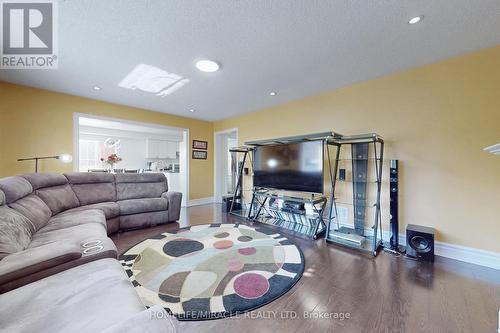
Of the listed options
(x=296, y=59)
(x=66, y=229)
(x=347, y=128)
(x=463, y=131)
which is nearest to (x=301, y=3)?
(x=296, y=59)

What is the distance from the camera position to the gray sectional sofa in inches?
38.9

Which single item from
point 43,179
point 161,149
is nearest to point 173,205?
point 43,179

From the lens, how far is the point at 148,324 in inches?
26.2

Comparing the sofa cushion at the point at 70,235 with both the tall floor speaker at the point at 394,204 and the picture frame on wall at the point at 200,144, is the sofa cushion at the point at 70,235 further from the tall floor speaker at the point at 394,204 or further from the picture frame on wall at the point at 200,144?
the picture frame on wall at the point at 200,144

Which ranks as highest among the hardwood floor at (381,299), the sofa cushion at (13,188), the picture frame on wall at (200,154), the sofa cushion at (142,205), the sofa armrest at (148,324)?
the picture frame on wall at (200,154)

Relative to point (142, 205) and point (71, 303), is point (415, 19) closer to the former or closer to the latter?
point (71, 303)

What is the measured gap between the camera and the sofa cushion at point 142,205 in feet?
10.3

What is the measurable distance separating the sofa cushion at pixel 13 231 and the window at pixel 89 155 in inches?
238

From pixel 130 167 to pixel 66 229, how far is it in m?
5.94

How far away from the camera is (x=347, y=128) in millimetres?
3119

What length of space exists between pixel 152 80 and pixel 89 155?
564 centimetres

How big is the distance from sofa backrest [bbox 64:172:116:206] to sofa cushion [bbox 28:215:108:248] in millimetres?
1328

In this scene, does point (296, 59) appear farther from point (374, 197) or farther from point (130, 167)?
point (130, 167)

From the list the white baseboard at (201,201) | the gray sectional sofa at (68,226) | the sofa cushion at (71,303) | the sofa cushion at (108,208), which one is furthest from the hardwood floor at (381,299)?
the white baseboard at (201,201)
